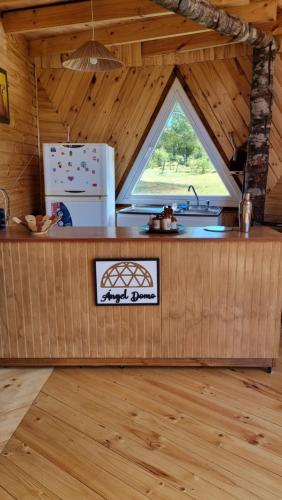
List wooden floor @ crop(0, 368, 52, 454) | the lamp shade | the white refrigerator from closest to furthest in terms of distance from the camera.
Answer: wooden floor @ crop(0, 368, 52, 454), the lamp shade, the white refrigerator

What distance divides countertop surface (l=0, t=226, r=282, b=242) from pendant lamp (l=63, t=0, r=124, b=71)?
1.18 metres

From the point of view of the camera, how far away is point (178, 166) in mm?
5262

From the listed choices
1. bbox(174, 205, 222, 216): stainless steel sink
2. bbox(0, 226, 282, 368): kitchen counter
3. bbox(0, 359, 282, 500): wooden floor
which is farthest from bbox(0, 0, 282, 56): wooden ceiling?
bbox(0, 359, 282, 500): wooden floor

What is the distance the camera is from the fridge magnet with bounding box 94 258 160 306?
2713mm

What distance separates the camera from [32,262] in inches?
108

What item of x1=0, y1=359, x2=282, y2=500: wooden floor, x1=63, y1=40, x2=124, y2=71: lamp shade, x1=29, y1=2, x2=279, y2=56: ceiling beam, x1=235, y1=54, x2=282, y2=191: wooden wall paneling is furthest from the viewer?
x1=235, y1=54, x2=282, y2=191: wooden wall paneling

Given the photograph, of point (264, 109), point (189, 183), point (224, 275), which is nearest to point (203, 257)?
point (224, 275)

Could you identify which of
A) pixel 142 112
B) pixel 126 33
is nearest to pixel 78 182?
pixel 142 112

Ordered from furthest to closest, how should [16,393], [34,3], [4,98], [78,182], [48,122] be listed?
[48,122] < [78,182] < [4,98] < [34,3] < [16,393]

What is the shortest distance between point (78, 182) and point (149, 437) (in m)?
3.10

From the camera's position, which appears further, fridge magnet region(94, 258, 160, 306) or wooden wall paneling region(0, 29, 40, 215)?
wooden wall paneling region(0, 29, 40, 215)

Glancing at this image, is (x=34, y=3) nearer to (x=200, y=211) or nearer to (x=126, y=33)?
(x=126, y=33)

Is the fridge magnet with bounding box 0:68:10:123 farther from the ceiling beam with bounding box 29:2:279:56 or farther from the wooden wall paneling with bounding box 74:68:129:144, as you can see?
the wooden wall paneling with bounding box 74:68:129:144

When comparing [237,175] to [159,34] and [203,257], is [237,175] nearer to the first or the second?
[159,34]
